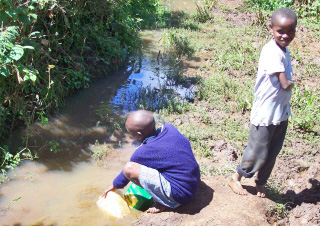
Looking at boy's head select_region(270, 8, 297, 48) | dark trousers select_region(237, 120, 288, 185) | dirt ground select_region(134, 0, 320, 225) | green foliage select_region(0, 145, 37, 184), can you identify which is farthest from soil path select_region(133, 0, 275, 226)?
green foliage select_region(0, 145, 37, 184)

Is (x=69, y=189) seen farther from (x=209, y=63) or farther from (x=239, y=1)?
(x=239, y=1)

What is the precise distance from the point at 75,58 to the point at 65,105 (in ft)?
2.62

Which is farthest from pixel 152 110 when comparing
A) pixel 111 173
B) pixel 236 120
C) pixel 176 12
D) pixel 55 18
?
pixel 176 12

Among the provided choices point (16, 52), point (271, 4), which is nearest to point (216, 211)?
point (16, 52)

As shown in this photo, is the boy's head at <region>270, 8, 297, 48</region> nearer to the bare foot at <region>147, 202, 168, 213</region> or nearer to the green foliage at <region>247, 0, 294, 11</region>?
the bare foot at <region>147, 202, 168, 213</region>

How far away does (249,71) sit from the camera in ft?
21.6

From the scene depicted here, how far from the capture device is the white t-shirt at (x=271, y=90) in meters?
2.98

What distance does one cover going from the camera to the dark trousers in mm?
3148

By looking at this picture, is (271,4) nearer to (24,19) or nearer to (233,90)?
(233,90)

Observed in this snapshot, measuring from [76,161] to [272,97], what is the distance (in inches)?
90.0

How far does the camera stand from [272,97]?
3035mm

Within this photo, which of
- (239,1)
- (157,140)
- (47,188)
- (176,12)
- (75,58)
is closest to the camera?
(157,140)

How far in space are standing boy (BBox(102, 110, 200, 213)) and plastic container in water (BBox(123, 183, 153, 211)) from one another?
0.36 metres

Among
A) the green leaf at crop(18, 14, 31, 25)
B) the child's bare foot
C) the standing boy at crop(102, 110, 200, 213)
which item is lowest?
the child's bare foot
